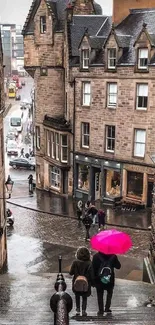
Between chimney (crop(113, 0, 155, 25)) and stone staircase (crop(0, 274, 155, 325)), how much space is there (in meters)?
24.5

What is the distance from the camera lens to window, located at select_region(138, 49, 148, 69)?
29922 millimetres

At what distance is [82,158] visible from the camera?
35.2 m

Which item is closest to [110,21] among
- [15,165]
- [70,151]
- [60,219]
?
[70,151]

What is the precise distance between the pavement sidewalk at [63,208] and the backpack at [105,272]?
60.1 feet

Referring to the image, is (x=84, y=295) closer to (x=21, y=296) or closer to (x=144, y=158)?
(x=21, y=296)

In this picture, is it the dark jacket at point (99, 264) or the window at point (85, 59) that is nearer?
the dark jacket at point (99, 264)

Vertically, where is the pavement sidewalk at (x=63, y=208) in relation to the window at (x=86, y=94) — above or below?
below

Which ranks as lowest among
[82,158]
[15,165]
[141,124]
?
[15,165]

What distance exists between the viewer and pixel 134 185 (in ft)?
107

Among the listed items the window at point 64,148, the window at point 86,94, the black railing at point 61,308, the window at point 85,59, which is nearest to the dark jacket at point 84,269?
the black railing at point 61,308

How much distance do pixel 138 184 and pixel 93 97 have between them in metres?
7.36

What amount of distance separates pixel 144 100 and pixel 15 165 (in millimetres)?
25778

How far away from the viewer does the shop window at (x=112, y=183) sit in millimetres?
33562

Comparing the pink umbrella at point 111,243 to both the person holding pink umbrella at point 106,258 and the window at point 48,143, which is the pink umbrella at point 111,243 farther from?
the window at point 48,143
